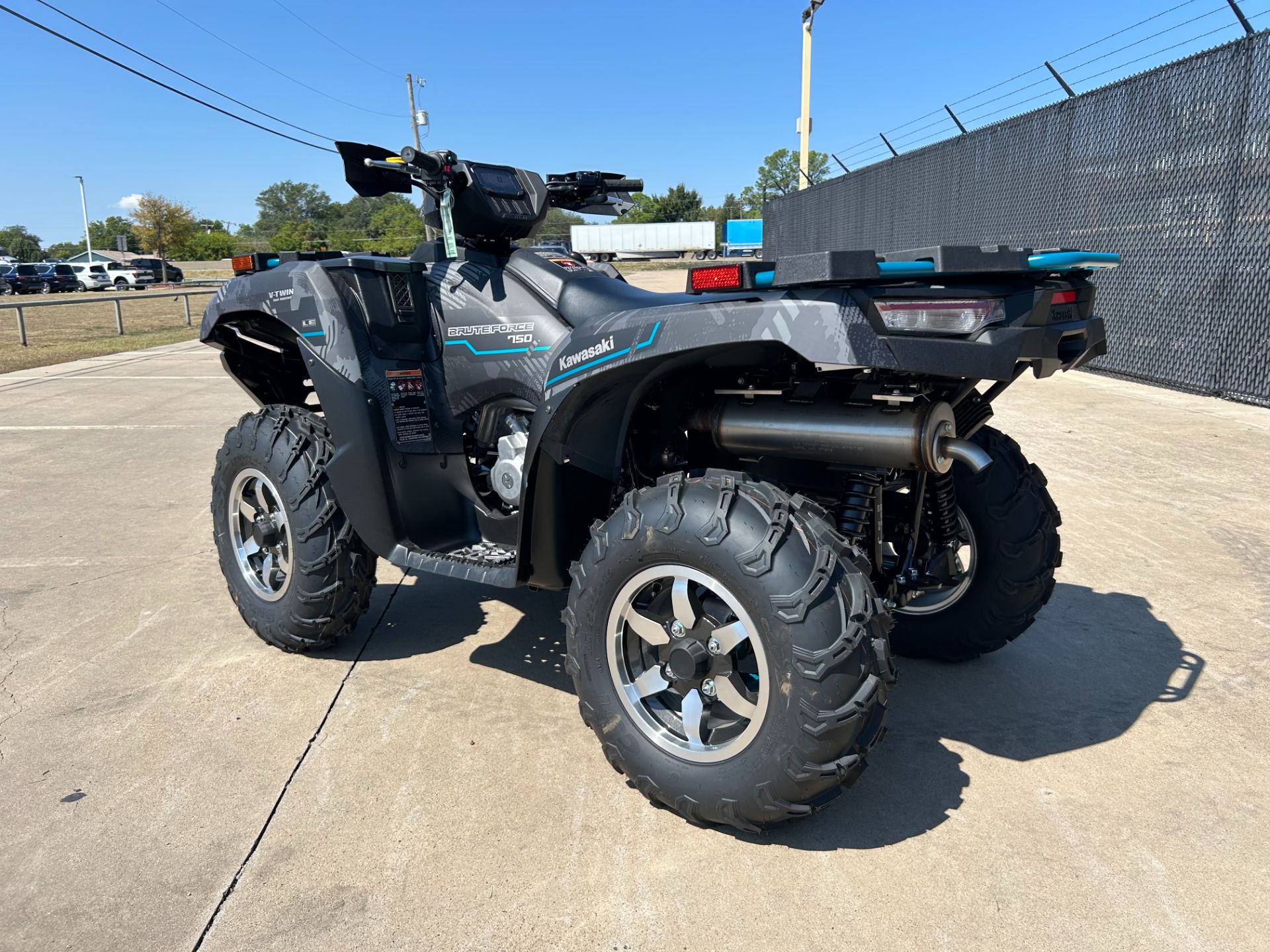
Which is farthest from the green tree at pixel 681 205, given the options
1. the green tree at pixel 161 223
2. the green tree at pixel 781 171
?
the green tree at pixel 161 223

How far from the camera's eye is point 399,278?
11.3 ft

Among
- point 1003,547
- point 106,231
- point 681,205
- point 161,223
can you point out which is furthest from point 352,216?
point 106,231

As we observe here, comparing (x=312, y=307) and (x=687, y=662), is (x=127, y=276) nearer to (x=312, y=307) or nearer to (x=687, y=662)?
(x=312, y=307)

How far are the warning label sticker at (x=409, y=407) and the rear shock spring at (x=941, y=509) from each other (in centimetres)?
187

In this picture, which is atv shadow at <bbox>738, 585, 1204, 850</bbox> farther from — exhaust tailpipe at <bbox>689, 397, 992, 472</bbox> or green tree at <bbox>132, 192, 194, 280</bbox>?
green tree at <bbox>132, 192, 194, 280</bbox>

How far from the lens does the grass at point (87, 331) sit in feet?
50.4

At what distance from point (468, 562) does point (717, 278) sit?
1.47 metres

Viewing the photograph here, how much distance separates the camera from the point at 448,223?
330 cm

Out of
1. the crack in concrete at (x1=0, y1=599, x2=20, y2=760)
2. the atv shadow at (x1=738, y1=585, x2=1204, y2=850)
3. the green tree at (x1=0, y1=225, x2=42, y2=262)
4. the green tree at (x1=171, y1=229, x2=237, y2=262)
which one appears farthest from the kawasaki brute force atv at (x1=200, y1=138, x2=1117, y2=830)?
the green tree at (x1=0, y1=225, x2=42, y2=262)

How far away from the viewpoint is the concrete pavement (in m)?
2.21

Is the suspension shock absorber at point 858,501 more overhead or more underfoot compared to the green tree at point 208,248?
more underfoot

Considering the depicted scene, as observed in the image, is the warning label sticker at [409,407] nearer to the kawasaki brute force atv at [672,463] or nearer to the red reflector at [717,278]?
the kawasaki brute force atv at [672,463]

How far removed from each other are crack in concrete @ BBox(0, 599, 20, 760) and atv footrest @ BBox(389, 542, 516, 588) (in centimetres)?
114

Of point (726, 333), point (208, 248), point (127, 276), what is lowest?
point (726, 333)
